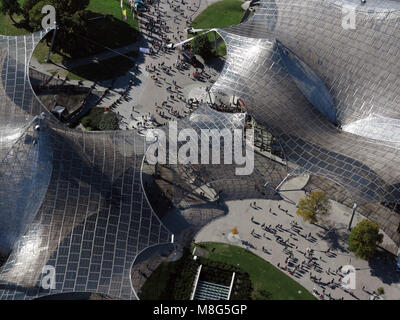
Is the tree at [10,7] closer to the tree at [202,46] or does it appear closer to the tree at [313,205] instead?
the tree at [202,46]

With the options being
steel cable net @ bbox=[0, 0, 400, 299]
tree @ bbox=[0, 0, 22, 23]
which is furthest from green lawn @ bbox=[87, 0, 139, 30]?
steel cable net @ bbox=[0, 0, 400, 299]

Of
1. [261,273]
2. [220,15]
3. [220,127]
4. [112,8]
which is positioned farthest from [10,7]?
[261,273]

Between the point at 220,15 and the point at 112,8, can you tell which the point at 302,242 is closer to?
the point at 220,15

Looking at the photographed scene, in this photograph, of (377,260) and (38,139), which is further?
(377,260)
